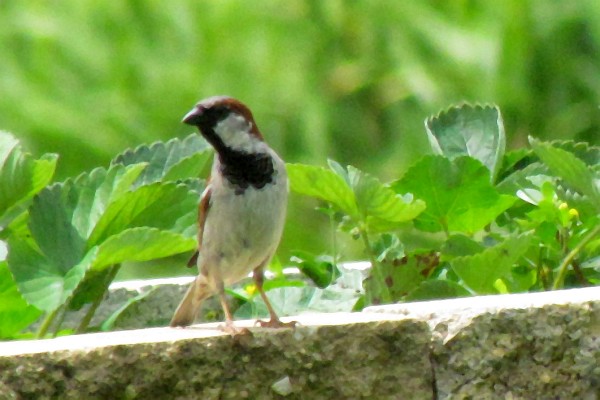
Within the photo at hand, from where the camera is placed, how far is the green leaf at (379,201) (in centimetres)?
188

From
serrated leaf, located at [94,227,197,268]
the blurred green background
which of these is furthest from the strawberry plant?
the blurred green background

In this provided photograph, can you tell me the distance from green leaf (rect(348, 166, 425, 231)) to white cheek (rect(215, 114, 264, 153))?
150 mm

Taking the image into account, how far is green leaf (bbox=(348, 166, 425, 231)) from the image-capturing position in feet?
6.18

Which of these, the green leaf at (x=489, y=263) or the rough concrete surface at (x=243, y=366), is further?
the green leaf at (x=489, y=263)

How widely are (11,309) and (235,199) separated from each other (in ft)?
1.15

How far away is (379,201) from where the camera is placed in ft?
6.23

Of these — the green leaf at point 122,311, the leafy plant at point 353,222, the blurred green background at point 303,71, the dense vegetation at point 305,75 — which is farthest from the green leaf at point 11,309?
the blurred green background at point 303,71

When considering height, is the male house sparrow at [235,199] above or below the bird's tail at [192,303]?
above

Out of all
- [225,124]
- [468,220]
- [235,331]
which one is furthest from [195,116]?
[468,220]

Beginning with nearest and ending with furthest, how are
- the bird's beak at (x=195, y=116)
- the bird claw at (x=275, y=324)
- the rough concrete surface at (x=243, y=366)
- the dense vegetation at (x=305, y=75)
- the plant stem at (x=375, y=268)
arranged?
the rough concrete surface at (x=243, y=366) < the bird claw at (x=275, y=324) < the bird's beak at (x=195, y=116) < the plant stem at (x=375, y=268) < the dense vegetation at (x=305, y=75)

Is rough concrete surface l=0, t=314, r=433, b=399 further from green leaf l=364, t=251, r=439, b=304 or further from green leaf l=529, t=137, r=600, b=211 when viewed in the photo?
green leaf l=529, t=137, r=600, b=211

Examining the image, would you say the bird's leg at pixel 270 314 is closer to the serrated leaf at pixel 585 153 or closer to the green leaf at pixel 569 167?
the green leaf at pixel 569 167

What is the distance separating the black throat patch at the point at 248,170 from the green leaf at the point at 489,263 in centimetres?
29

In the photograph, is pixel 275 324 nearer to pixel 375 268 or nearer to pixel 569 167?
pixel 375 268
